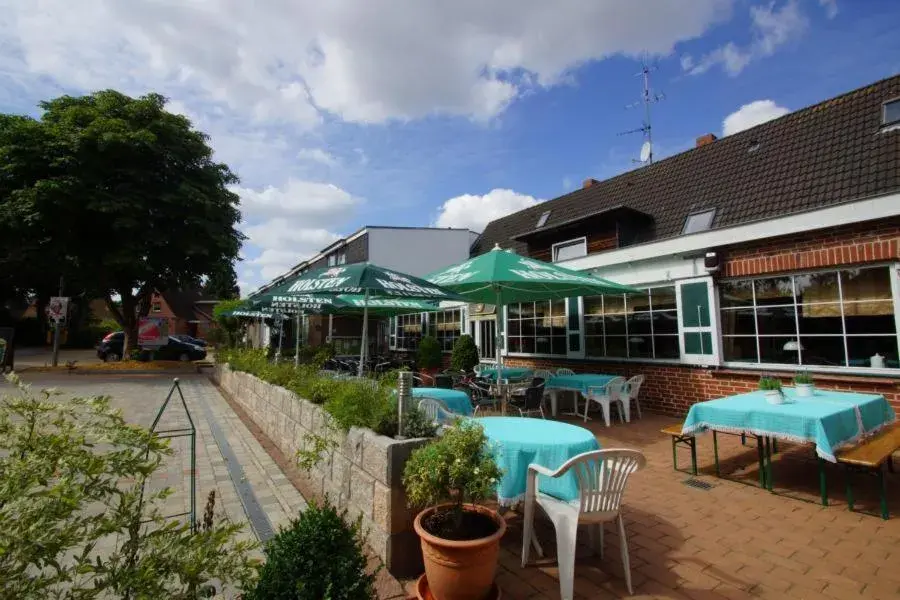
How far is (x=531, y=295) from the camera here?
27.9ft

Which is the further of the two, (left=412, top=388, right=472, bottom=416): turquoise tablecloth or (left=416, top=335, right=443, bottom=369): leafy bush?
(left=416, top=335, right=443, bottom=369): leafy bush

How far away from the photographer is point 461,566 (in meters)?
2.21

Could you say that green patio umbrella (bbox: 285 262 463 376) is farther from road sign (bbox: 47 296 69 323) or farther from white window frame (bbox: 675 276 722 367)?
road sign (bbox: 47 296 69 323)

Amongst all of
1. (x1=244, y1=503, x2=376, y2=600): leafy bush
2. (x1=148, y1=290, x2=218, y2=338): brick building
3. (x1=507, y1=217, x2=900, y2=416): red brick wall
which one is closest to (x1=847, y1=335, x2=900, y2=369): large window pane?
(x1=507, y1=217, x2=900, y2=416): red brick wall

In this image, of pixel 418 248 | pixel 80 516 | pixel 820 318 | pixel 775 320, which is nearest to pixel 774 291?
pixel 775 320

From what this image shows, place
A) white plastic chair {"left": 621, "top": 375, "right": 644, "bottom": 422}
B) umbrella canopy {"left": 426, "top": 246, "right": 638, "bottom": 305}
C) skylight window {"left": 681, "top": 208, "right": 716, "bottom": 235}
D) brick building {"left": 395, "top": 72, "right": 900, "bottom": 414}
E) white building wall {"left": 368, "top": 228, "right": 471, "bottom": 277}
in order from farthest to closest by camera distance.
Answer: white building wall {"left": 368, "top": 228, "right": 471, "bottom": 277} → skylight window {"left": 681, "top": 208, "right": 716, "bottom": 235} → white plastic chair {"left": 621, "top": 375, "right": 644, "bottom": 422} → umbrella canopy {"left": 426, "top": 246, "right": 638, "bottom": 305} → brick building {"left": 395, "top": 72, "right": 900, "bottom": 414}

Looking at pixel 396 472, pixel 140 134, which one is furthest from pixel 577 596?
pixel 140 134

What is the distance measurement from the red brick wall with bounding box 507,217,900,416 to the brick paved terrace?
198 centimetres

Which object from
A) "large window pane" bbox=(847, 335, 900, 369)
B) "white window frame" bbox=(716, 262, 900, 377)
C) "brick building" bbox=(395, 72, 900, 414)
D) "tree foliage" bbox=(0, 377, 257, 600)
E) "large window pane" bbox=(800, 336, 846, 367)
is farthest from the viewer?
"large window pane" bbox=(800, 336, 846, 367)

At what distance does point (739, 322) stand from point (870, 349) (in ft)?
5.42

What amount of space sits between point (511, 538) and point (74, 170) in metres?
18.3

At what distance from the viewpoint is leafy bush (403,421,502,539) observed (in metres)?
2.37

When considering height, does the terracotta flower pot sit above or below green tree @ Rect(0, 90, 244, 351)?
below

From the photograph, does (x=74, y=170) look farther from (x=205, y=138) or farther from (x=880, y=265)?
(x=880, y=265)
